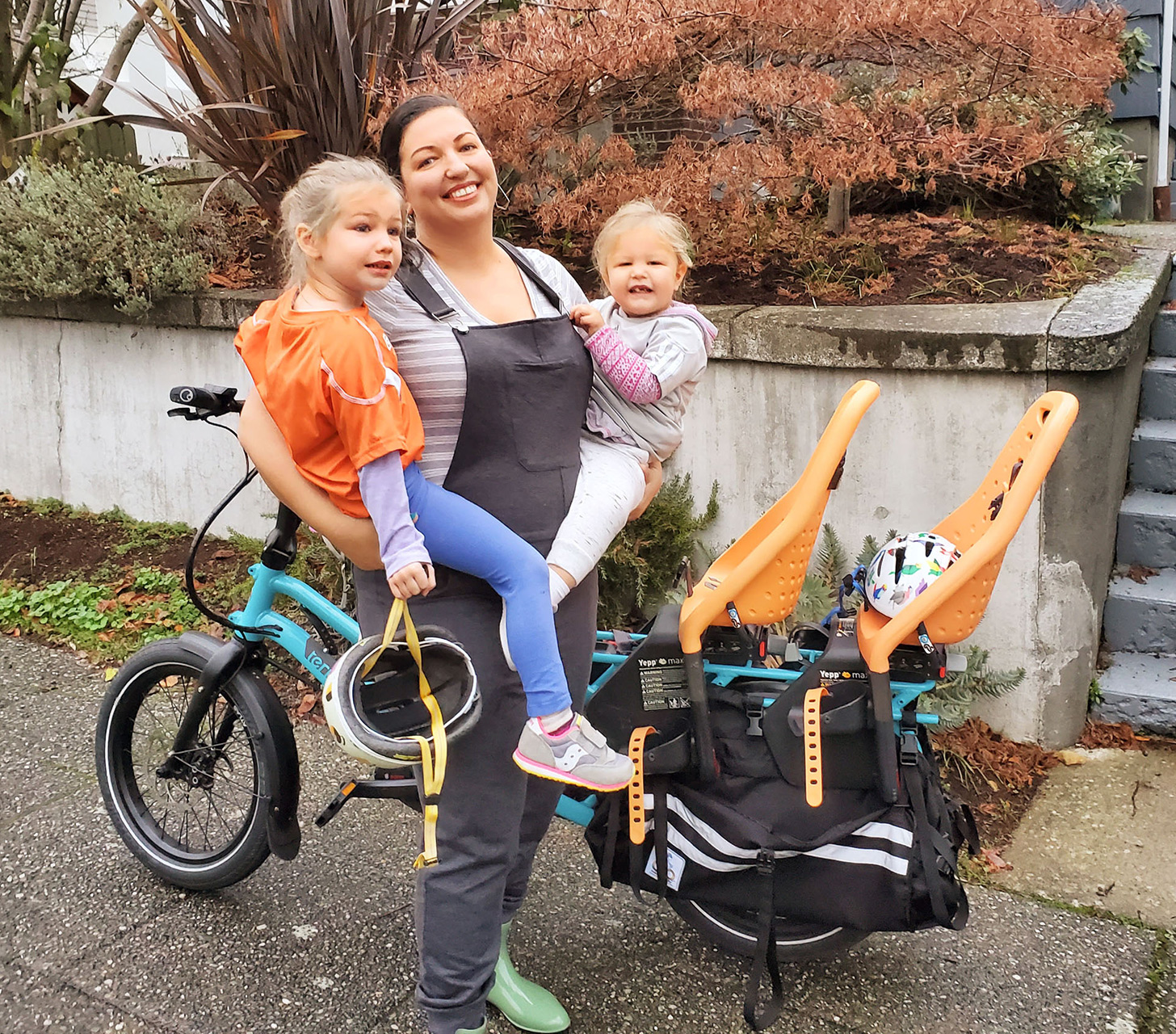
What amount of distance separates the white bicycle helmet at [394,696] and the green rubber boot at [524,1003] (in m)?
0.69

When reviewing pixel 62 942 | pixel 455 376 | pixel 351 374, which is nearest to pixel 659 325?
pixel 455 376

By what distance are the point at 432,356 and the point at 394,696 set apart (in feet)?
2.10

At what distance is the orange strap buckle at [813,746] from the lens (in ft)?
6.95

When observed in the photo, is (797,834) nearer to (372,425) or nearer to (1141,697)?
(372,425)

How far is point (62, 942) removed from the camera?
261cm

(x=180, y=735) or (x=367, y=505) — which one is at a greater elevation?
(x=367, y=505)

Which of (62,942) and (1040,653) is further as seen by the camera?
(1040,653)

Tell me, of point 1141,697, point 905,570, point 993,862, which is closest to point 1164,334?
point 1141,697

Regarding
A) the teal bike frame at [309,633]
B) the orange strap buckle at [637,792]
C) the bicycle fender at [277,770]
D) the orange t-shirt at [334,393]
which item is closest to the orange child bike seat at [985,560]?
the teal bike frame at [309,633]

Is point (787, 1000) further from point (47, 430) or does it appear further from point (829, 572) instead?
point (47, 430)

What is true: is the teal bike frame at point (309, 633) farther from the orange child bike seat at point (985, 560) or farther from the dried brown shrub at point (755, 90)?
the dried brown shrub at point (755, 90)

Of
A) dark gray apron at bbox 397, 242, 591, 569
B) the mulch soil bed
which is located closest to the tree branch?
the mulch soil bed

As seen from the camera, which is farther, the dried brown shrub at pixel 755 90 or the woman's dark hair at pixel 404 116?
the dried brown shrub at pixel 755 90

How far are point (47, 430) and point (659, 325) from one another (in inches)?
180
